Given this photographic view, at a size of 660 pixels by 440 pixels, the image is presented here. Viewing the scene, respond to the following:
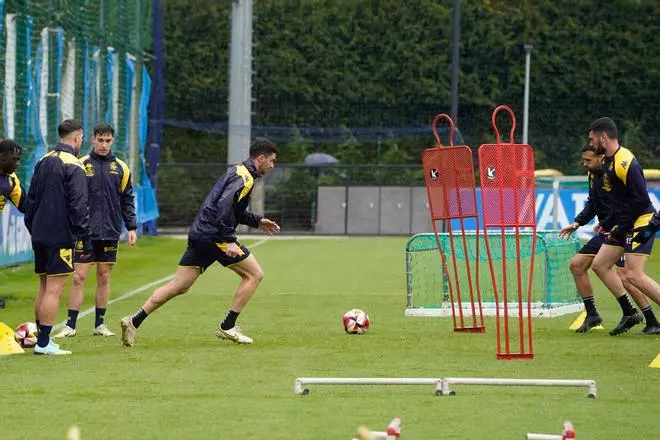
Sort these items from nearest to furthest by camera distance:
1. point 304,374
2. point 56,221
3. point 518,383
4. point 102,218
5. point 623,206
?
point 518,383 → point 304,374 → point 56,221 → point 623,206 → point 102,218

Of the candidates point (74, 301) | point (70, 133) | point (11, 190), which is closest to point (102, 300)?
point (74, 301)

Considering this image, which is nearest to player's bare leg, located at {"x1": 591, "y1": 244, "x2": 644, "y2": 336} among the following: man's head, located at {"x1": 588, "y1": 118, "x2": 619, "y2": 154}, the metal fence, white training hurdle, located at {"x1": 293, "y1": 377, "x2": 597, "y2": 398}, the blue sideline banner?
man's head, located at {"x1": 588, "y1": 118, "x2": 619, "y2": 154}

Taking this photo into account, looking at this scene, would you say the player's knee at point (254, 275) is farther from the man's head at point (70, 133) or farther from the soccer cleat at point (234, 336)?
the man's head at point (70, 133)

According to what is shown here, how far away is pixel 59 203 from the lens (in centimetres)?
1252

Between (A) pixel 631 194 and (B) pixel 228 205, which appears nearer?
(B) pixel 228 205

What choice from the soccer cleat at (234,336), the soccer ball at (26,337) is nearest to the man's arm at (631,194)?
the soccer cleat at (234,336)

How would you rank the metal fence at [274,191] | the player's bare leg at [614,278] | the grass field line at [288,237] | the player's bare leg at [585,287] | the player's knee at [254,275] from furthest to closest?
the metal fence at [274,191]
the grass field line at [288,237]
the player's bare leg at [585,287]
the player's bare leg at [614,278]
the player's knee at [254,275]

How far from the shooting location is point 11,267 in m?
23.9

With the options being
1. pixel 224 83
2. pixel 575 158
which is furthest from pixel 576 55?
pixel 224 83

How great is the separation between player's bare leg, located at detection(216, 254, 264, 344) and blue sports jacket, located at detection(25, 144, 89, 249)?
1658mm

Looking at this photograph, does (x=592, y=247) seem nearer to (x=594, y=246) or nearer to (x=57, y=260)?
(x=594, y=246)

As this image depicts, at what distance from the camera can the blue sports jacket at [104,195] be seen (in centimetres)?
1468

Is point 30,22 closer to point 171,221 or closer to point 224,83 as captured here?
point 171,221

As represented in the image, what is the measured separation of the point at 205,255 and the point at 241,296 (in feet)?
1.63
